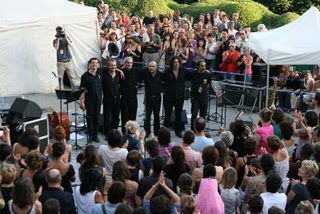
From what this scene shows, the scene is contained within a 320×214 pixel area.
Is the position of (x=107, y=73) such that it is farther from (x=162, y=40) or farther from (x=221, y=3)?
(x=221, y=3)

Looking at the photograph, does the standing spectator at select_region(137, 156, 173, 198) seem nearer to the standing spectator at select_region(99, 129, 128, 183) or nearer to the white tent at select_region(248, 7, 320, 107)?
the standing spectator at select_region(99, 129, 128, 183)

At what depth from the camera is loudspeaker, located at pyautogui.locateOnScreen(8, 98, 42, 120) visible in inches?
537

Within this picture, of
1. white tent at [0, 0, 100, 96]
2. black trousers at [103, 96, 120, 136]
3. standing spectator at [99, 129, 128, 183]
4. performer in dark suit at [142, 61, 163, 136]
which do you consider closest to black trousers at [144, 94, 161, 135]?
performer in dark suit at [142, 61, 163, 136]

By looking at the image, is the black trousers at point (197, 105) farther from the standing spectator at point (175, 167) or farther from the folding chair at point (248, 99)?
the standing spectator at point (175, 167)

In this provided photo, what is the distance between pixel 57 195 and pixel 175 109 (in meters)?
7.42

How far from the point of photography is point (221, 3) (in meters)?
29.0

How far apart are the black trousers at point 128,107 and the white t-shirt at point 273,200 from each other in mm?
7079

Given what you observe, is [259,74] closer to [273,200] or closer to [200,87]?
[200,87]

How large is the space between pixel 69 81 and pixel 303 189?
39.5ft

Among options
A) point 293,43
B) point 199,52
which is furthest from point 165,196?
point 199,52

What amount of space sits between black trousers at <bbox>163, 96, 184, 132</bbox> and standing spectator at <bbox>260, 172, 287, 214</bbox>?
6.91 meters

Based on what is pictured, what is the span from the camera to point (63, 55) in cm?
1945

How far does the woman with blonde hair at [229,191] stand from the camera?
885 cm

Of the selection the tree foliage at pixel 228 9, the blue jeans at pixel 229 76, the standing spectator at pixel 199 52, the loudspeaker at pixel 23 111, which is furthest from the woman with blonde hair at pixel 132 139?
the tree foliage at pixel 228 9
